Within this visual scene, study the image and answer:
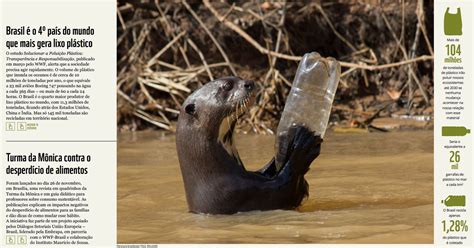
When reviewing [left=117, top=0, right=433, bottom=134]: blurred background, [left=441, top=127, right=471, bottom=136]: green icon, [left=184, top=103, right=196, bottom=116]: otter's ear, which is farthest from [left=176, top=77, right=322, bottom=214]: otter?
[left=117, top=0, right=433, bottom=134]: blurred background

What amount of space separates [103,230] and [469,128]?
4.45 feet

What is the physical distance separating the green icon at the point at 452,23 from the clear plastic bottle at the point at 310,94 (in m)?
0.46

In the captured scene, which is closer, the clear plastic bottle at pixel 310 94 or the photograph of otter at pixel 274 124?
the photograph of otter at pixel 274 124

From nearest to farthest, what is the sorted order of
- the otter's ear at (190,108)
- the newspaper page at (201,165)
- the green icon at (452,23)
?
the newspaper page at (201,165) → the otter's ear at (190,108) → the green icon at (452,23)

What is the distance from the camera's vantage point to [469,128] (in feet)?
12.1

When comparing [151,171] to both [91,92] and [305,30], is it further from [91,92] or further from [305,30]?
[305,30]

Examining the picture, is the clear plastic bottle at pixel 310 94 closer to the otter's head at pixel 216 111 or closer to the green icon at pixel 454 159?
the otter's head at pixel 216 111

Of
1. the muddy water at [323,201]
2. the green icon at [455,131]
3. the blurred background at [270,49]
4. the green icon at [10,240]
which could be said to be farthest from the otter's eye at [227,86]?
the blurred background at [270,49]

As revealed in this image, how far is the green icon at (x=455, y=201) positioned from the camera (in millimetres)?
3568

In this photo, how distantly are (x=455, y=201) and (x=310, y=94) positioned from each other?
25.3 inches

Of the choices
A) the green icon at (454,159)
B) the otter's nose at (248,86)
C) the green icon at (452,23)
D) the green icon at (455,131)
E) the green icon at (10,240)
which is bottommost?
the green icon at (10,240)

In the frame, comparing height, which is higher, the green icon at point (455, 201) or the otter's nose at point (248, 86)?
the otter's nose at point (248, 86)

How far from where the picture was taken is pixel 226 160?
3.65 meters

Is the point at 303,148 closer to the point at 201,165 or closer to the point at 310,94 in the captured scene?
the point at 310,94
